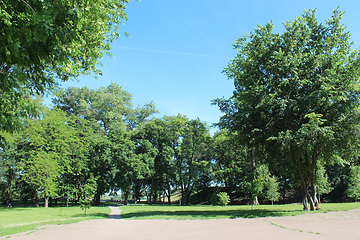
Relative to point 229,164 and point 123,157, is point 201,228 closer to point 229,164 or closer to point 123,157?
point 123,157

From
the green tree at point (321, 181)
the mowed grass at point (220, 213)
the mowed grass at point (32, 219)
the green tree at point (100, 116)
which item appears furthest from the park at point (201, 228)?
the green tree at point (100, 116)

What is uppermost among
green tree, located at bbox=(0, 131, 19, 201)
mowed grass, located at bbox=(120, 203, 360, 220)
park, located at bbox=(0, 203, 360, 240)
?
green tree, located at bbox=(0, 131, 19, 201)

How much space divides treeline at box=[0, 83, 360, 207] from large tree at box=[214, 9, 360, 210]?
13630 mm

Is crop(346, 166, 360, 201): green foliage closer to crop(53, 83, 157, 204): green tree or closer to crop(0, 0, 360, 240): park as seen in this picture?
crop(0, 0, 360, 240): park

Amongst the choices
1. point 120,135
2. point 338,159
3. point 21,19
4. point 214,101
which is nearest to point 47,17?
point 21,19

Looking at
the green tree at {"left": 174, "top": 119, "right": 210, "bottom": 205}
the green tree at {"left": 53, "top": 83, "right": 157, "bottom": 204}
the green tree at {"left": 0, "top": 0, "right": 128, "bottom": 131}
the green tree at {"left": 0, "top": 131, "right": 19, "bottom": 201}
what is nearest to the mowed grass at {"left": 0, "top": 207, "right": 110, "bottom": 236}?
the green tree at {"left": 0, "top": 131, "right": 19, "bottom": 201}

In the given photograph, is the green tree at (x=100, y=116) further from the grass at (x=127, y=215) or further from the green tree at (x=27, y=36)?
the green tree at (x=27, y=36)

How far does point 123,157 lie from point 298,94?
90.0 ft

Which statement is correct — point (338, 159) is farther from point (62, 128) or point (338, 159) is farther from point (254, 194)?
point (62, 128)

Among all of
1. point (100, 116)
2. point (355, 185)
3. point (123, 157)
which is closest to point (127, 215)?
point (123, 157)

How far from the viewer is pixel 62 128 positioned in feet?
89.5

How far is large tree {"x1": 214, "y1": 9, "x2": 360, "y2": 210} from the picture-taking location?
12953 mm

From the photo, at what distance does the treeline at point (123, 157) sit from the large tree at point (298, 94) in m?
13.6

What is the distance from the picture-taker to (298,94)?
1419 centimetres
